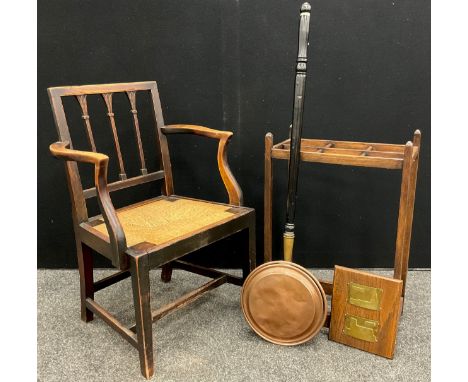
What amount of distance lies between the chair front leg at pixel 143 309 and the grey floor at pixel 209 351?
0.08m

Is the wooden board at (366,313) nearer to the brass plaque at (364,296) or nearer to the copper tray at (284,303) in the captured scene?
the brass plaque at (364,296)

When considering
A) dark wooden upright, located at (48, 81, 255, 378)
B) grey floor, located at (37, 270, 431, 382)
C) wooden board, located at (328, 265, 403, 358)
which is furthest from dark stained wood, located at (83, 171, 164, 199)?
wooden board, located at (328, 265, 403, 358)

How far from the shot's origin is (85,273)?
1.90 meters

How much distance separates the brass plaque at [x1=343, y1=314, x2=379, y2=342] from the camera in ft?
5.69

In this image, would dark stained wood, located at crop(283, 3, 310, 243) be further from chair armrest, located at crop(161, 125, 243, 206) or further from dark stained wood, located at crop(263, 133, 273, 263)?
chair armrest, located at crop(161, 125, 243, 206)

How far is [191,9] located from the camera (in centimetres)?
216

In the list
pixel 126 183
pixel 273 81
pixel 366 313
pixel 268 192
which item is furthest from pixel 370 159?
pixel 126 183

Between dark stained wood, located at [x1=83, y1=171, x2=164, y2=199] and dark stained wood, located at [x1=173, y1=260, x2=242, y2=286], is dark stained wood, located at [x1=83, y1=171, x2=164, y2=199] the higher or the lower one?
the higher one

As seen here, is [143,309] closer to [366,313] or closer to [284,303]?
[284,303]

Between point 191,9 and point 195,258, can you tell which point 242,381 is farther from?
point 191,9

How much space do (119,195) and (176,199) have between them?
472 mm

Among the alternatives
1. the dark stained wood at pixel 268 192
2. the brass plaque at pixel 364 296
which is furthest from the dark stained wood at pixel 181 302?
the brass plaque at pixel 364 296

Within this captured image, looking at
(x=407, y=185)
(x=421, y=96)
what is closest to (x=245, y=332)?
(x=407, y=185)

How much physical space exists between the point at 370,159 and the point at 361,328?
637mm
